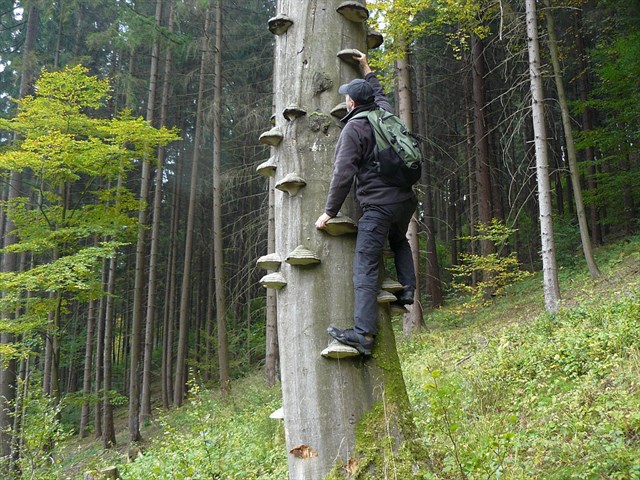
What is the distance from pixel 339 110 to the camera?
2.85m

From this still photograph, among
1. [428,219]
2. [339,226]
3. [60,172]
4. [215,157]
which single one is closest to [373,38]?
[339,226]

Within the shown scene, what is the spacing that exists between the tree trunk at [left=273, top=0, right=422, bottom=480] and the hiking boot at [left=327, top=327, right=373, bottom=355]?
0.22 ft

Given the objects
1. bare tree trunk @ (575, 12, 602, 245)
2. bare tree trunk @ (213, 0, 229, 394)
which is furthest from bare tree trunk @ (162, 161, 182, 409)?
bare tree trunk @ (575, 12, 602, 245)

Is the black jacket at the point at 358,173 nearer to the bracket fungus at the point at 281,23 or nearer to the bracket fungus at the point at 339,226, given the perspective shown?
the bracket fungus at the point at 339,226

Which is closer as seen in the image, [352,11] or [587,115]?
[352,11]

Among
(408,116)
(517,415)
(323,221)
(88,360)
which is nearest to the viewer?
(323,221)

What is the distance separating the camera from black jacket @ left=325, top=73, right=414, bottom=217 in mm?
2637

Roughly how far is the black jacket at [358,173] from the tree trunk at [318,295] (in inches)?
4.5

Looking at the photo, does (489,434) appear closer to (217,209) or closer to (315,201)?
(315,201)

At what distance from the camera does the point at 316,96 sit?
2836 mm

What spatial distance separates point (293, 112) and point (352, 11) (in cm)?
77

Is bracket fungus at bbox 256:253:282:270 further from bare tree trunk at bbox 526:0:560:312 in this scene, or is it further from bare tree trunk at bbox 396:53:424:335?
bare tree trunk at bbox 396:53:424:335

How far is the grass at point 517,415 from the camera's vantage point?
2934mm

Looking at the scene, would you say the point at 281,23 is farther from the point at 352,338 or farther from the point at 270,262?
the point at 352,338
